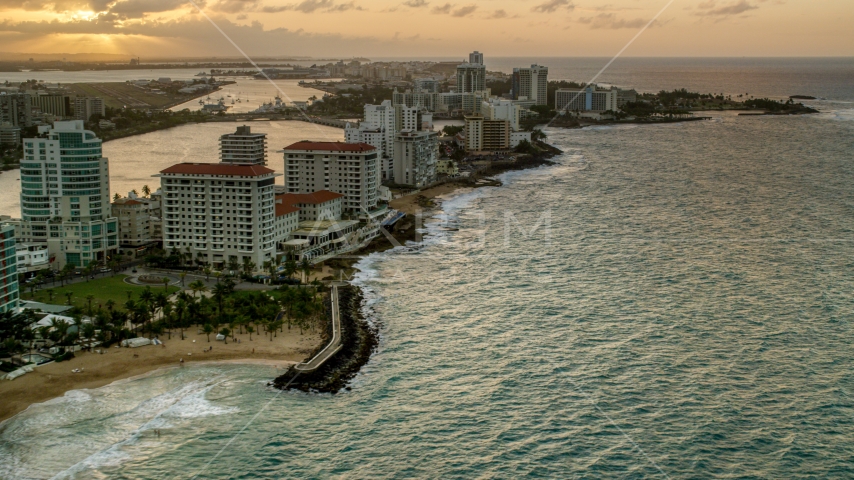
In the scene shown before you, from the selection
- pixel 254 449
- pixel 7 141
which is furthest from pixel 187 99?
pixel 254 449

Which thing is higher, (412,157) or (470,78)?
(470,78)

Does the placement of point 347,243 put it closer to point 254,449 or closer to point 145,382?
point 145,382

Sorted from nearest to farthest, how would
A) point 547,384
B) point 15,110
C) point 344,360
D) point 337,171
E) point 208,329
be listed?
point 547,384 < point 344,360 < point 208,329 < point 337,171 < point 15,110

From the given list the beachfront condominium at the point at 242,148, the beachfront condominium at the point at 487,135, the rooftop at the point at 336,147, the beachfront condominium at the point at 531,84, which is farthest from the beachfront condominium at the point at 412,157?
the beachfront condominium at the point at 531,84

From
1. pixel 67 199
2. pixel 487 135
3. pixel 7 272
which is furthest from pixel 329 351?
pixel 487 135

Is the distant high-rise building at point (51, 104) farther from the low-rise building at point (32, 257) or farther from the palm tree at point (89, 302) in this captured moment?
the palm tree at point (89, 302)

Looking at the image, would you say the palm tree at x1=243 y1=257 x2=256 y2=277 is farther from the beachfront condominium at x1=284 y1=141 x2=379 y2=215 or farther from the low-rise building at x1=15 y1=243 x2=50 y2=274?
the beachfront condominium at x1=284 y1=141 x2=379 y2=215

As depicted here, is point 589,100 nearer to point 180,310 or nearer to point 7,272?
point 180,310
